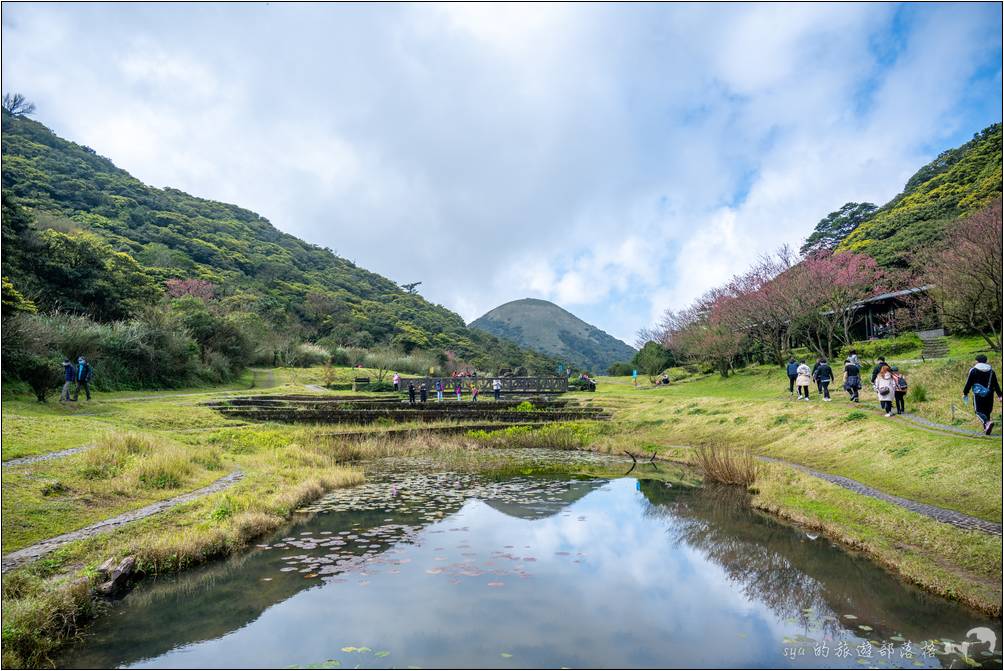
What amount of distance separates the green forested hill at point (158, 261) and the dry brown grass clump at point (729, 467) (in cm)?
3545

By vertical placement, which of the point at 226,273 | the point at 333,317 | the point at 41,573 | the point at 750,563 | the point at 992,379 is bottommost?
the point at 750,563

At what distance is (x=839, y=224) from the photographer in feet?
280

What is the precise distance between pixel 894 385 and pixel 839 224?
8115 cm

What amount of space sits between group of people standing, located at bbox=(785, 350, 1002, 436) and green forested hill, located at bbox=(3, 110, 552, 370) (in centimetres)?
4010

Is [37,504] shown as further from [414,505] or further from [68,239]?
[68,239]

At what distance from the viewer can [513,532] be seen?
35.9ft

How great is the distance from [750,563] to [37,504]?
38.8 ft

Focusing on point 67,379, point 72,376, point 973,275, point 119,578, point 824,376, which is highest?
point 973,275

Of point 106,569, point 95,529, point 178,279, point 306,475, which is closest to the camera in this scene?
point 106,569

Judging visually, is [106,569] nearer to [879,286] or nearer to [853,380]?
[853,380]

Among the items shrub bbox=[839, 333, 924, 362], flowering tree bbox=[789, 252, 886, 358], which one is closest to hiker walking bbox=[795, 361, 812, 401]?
flowering tree bbox=[789, 252, 886, 358]

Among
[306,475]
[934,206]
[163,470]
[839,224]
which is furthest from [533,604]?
[839,224]

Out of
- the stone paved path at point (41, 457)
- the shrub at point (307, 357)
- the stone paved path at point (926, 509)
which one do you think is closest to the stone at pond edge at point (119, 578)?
the stone paved path at point (41, 457)

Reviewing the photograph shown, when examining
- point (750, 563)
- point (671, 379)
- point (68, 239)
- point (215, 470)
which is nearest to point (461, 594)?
point (750, 563)
